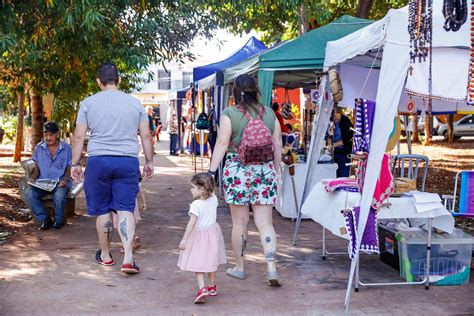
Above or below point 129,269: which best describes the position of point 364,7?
above

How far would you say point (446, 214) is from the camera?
5699 millimetres

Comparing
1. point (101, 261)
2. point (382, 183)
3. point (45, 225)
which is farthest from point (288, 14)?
point (382, 183)

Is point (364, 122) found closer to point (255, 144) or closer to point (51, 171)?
point (255, 144)

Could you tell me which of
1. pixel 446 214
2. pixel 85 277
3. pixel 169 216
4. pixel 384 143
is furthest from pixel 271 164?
pixel 169 216

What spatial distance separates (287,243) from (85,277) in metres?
2.48

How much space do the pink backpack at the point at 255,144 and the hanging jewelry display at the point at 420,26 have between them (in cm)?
132

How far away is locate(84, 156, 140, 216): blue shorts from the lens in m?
6.06

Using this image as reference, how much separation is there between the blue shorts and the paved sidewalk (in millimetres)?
636

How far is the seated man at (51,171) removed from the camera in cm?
852

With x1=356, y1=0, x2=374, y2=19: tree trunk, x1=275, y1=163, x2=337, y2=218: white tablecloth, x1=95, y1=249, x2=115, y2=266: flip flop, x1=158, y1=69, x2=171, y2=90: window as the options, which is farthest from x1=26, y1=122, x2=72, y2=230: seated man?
x1=158, y1=69, x2=171, y2=90: window

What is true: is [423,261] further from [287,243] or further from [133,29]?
[133,29]

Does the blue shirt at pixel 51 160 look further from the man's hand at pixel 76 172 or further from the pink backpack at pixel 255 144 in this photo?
the pink backpack at pixel 255 144

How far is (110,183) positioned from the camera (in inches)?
243

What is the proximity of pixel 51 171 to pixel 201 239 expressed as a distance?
3.94 meters
